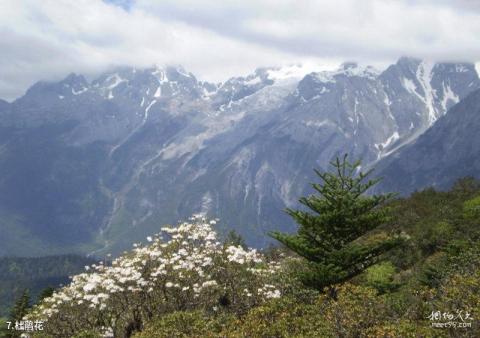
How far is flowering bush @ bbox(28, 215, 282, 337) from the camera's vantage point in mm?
32406

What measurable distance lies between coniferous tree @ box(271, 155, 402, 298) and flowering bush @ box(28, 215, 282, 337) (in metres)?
2.84

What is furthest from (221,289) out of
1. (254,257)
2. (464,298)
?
(464,298)

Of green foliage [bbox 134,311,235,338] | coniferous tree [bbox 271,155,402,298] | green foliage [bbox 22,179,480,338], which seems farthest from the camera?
coniferous tree [bbox 271,155,402,298]

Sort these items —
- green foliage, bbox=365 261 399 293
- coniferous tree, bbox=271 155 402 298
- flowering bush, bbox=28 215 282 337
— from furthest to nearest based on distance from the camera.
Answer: green foliage, bbox=365 261 399 293
flowering bush, bbox=28 215 282 337
coniferous tree, bbox=271 155 402 298

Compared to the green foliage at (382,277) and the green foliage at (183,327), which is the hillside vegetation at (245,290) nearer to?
the green foliage at (183,327)

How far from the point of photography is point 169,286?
31109mm

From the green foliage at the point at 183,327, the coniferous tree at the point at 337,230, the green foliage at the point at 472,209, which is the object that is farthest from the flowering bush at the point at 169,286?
the green foliage at the point at 472,209

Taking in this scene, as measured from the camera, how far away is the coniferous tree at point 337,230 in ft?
103

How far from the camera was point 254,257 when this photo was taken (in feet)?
110

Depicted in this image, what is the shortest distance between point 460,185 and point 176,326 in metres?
68.2

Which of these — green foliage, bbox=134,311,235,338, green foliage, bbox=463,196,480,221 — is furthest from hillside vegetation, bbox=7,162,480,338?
green foliage, bbox=463,196,480,221

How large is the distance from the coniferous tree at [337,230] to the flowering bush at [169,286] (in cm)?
284

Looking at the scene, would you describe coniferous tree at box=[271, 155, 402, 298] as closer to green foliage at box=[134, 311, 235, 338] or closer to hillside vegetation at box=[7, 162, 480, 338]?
hillside vegetation at box=[7, 162, 480, 338]

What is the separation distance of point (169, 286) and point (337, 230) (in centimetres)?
1039
